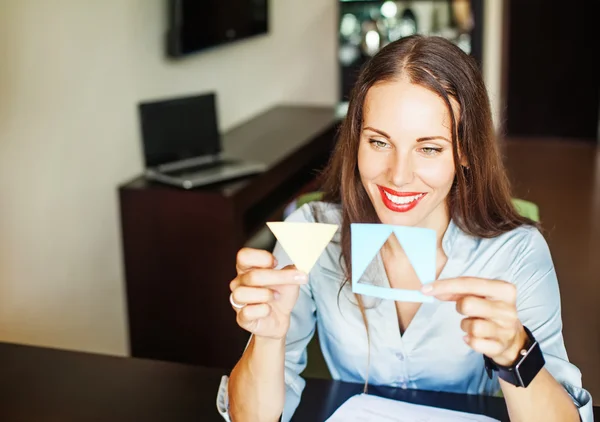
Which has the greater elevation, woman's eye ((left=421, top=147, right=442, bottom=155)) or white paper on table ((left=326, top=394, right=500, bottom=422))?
woman's eye ((left=421, top=147, right=442, bottom=155))

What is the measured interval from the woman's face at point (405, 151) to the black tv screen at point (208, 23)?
5.45 feet

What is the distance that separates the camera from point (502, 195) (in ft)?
4.78

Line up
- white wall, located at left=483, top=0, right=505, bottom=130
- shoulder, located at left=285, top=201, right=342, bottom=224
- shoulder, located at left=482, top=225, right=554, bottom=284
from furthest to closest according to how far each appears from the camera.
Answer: white wall, located at left=483, top=0, right=505, bottom=130 < shoulder, located at left=285, top=201, right=342, bottom=224 < shoulder, located at left=482, top=225, right=554, bottom=284

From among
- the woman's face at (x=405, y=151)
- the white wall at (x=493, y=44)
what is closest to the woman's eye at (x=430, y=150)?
the woman's face at (x=405, y=151)

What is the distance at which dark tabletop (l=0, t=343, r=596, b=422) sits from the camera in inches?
48.9

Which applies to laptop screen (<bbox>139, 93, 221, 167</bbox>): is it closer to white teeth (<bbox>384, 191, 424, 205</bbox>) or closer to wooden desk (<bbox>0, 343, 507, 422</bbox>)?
wooden desk (<bbox>0, 343, 507, 422</bbox>)

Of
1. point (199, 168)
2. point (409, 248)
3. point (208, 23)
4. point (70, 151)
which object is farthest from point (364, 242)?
point (208, 23)

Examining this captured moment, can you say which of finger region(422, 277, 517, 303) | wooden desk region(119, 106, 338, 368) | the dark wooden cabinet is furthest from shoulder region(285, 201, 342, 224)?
the dark wooden cabinet

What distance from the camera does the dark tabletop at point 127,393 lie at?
1241mm

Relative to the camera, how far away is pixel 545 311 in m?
1.31

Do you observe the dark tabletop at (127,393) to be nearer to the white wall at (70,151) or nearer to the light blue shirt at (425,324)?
the light blue shirt at (425,324)

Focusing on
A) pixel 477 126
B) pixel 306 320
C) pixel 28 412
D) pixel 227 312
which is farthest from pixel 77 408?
pixel 227 312

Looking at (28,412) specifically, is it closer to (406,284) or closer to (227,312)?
(406,284)

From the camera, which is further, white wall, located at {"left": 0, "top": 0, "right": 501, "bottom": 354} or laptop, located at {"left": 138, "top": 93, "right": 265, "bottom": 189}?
laptop, located at {"left": 138, "top": 93, "right": 265, "bottom": 189}
